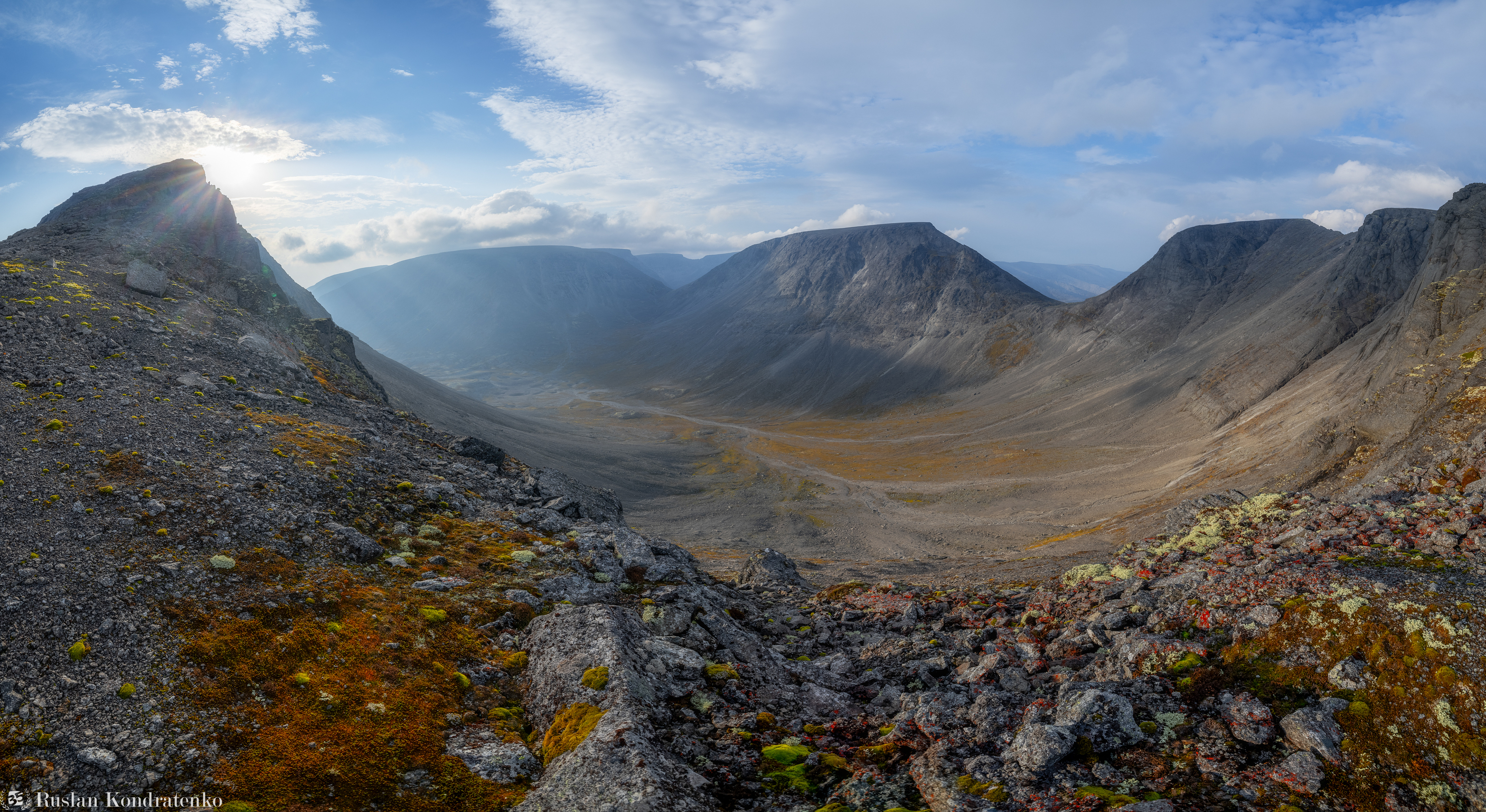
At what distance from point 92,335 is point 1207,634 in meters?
30.3

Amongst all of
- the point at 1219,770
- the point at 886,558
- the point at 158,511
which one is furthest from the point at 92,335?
the point at 886,558

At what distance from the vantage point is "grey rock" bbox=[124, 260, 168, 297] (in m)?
24.6

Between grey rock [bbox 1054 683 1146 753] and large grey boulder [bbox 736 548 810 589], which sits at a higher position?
grey rock [bbox 1054 683 1146 753]

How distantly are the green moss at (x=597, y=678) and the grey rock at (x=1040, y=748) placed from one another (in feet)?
19.1

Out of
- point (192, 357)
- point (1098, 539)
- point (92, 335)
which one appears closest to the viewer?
point (92, 335)

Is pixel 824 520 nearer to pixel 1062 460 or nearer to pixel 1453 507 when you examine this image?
pixel 1062 460

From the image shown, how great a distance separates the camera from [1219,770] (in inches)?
278

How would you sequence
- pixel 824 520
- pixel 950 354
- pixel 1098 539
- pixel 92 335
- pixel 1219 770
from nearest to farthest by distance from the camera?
pixel 1219 770 < pixel 92 335 < pixel 1098 539 < pixel 824 520 < pixel 950 354

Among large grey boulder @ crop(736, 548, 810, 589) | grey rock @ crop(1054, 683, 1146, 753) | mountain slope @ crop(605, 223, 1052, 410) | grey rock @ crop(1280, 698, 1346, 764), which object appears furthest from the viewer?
mountain slope @ crop(605, 223, 1052, 410)

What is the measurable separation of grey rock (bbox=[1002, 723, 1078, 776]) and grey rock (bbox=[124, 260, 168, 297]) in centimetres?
3333

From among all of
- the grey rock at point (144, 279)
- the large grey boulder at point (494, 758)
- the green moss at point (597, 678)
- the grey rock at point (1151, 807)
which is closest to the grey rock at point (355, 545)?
the large grey boulder at point (494, 758)

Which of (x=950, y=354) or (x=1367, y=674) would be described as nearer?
(x=1367, y=674)

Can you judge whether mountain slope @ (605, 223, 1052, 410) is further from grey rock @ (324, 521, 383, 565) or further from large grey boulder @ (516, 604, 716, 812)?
large grey boulder @ (516, 604, 716, 812)

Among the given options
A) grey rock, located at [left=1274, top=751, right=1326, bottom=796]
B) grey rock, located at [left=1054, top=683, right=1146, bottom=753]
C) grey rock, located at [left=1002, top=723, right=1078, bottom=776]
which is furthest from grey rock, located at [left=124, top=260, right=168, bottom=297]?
grey rock, located at [left=1274, top=751, right=1326, bottom=796]
